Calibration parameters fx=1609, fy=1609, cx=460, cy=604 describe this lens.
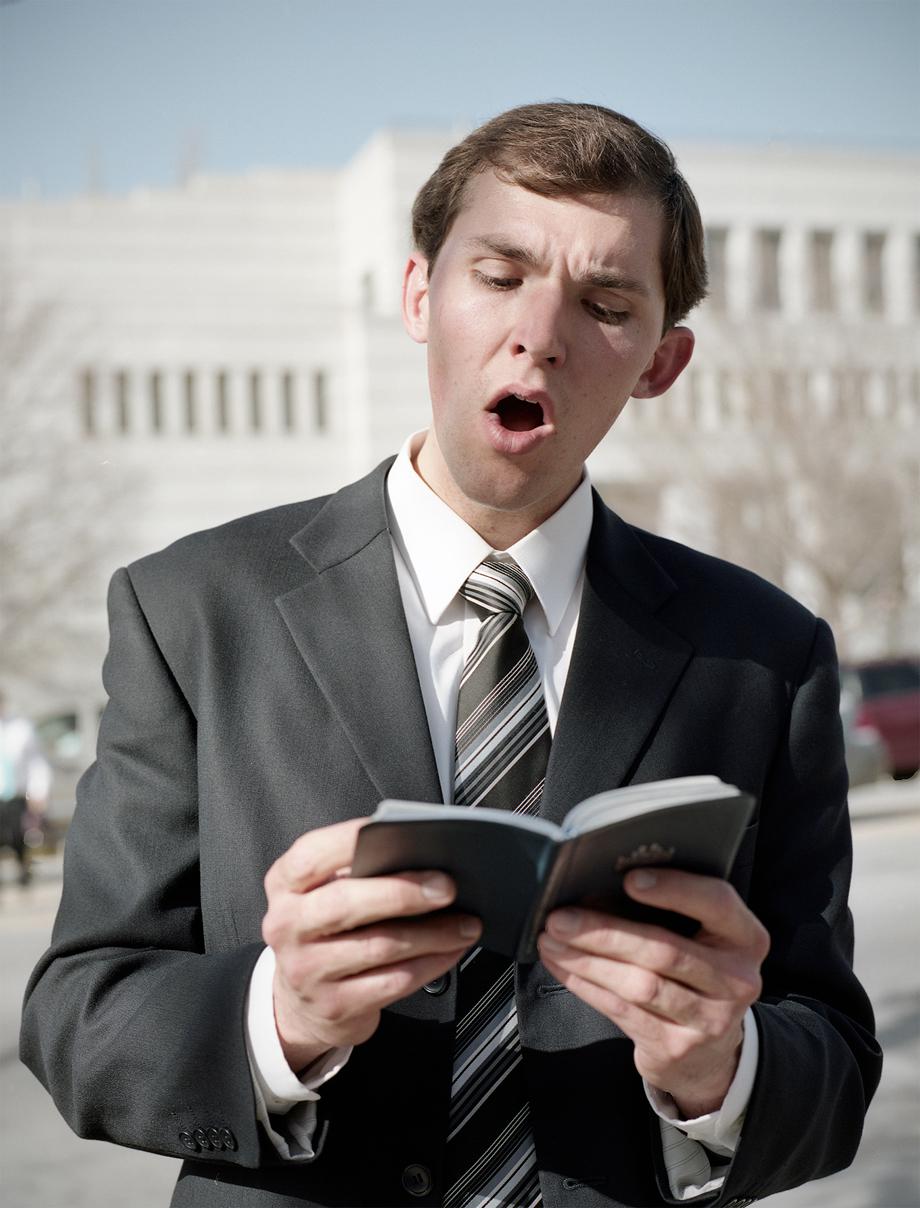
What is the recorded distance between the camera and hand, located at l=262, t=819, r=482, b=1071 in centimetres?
169

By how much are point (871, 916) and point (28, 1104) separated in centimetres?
690

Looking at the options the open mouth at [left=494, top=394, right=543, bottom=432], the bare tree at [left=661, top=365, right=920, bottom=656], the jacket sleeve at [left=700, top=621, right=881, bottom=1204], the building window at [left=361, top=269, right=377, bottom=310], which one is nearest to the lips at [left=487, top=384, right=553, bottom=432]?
the open mouth at [left=494, top=394, right=543, bottom=432]

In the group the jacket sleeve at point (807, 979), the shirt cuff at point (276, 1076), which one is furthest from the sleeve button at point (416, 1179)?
the jacket sleeve at point (807, 979)

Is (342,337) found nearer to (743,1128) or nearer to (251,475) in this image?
(251,475)

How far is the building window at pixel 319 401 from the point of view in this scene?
161 ft

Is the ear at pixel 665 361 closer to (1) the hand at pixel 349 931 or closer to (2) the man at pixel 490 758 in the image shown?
(2) the man at pixel 490 758

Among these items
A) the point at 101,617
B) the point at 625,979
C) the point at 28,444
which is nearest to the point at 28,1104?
the point at 625,979

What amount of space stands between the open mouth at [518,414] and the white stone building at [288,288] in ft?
131

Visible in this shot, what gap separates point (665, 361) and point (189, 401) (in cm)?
4705

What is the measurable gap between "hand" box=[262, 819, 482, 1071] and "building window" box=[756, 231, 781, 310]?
4053 cm

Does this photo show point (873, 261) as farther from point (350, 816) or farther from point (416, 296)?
point (350, 816)

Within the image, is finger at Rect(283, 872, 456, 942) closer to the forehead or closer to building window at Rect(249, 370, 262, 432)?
the forehead

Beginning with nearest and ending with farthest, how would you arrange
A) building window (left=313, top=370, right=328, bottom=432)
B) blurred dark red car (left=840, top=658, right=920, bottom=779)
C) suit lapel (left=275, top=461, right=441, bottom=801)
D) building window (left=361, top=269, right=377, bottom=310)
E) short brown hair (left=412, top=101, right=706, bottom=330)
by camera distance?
suit lapel (left=275, top=461, right=441, bottom=801)
short brown hair (left=412, top=101, right=706, bottom=330)
blurred dark red car (left=840, top=658, right=920, bottom=779)
building window (left=361, top=269, right=377, bottom=310)
building window (left=313, top=370, right=328, bottom=432)

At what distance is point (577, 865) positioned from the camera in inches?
65.7
